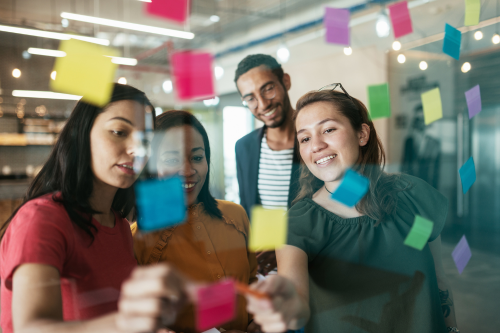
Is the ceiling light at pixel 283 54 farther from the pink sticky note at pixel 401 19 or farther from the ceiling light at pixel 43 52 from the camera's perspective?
the ceiling light at pixel 43 52

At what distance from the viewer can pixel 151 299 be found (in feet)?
1.48

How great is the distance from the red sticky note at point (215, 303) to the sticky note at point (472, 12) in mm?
1374

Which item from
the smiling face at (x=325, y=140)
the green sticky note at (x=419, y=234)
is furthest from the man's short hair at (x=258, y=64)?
the green sticky note at (x=419, y=234)

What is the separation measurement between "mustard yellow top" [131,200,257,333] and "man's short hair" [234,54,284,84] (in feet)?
0.98

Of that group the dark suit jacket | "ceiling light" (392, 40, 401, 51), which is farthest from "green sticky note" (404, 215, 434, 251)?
"ceiling light" (392, 40, 401, 51)

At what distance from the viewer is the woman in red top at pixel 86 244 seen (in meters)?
0.46

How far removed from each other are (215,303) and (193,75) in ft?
1.28

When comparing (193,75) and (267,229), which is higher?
(193,75)

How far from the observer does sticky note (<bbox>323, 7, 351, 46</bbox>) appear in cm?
89

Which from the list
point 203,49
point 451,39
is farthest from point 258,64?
point 451,39

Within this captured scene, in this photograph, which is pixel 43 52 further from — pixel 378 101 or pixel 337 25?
pixel 378 101

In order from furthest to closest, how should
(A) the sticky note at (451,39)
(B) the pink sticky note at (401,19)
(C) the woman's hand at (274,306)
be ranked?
1. (A) the sticky note at (451,39)
2. (B) the pink sticky note at (401,19)
3. (C) the woman's hand at (274,306)

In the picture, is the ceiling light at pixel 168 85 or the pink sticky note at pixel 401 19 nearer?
the ceiling light at pixel 168 85

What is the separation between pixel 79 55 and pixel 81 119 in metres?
0.10
